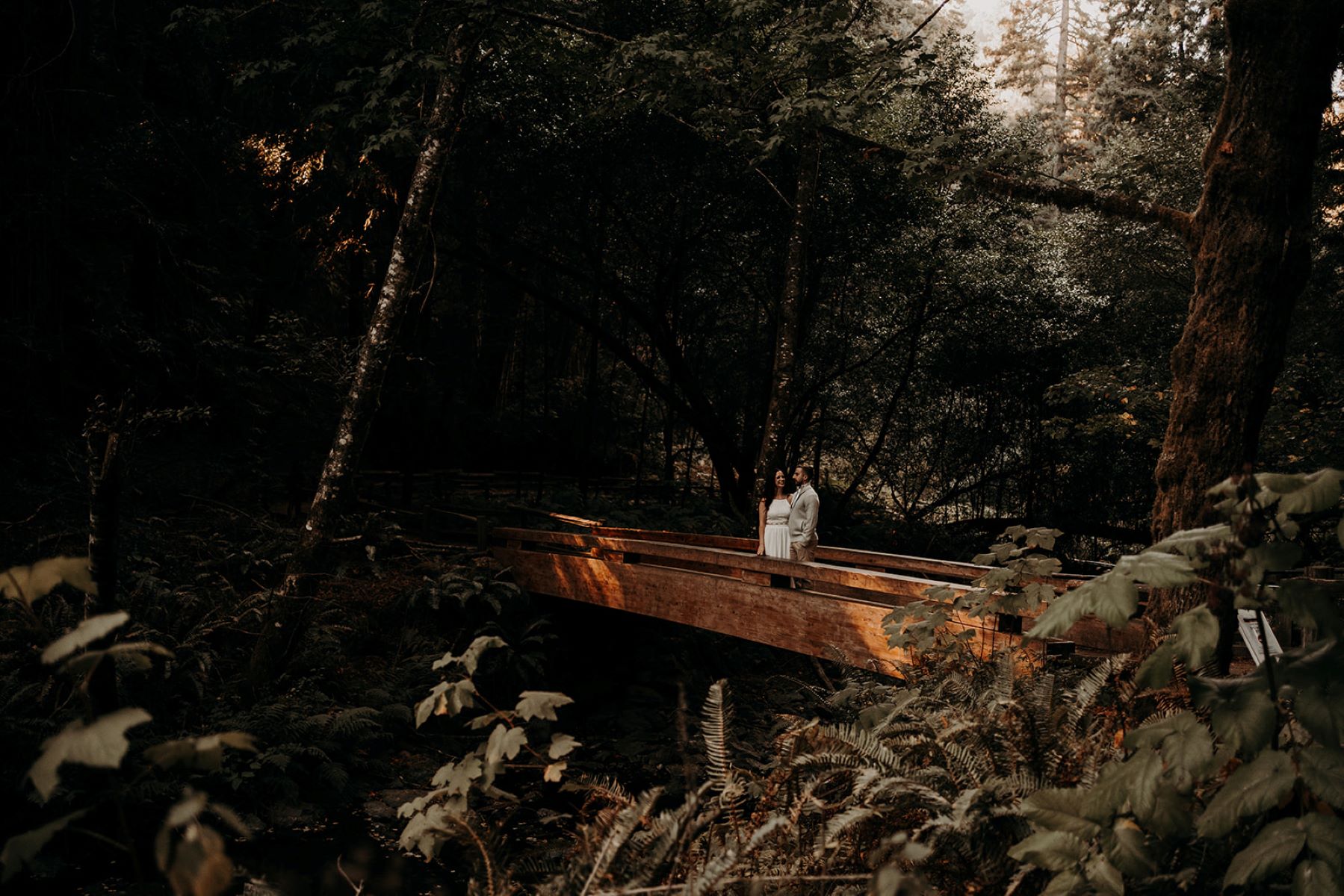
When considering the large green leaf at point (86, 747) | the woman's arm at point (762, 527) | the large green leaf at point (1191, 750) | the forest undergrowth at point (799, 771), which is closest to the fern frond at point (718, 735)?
the forest undergrowth at point (799, 771)

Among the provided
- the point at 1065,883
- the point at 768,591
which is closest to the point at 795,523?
the point at 768,591

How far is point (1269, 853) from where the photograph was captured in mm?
2012

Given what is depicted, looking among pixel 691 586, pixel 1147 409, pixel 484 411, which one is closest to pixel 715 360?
pixel 484 411

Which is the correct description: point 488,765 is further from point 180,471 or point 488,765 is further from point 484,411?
point 484,411

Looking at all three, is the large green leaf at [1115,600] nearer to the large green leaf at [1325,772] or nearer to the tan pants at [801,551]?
the large green leaf at [1325,772]

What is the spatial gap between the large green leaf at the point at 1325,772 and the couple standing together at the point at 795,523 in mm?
7528

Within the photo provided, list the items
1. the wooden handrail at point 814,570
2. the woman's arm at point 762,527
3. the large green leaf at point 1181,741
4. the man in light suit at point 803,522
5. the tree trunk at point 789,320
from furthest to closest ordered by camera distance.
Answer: the tree trunk at point 789,320 < the woman's arm at point 762,527 < the man in light suit at point 803,522 < the wooden handrail at point 814,570 < the large green leaf at point 1181,741

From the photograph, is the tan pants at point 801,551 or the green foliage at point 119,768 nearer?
the green foliage at point 119,768

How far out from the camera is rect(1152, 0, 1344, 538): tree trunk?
3.97m

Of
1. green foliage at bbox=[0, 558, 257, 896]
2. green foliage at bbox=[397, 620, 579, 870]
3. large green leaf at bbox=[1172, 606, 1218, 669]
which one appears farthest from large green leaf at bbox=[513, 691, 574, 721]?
large green leaf at bbox=[1172, 606, 1218, 669]

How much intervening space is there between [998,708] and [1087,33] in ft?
151

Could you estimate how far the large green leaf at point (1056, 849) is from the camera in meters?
2.27

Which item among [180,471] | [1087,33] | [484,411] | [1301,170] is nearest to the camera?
[1301,170]

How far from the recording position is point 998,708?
372 centimetres
